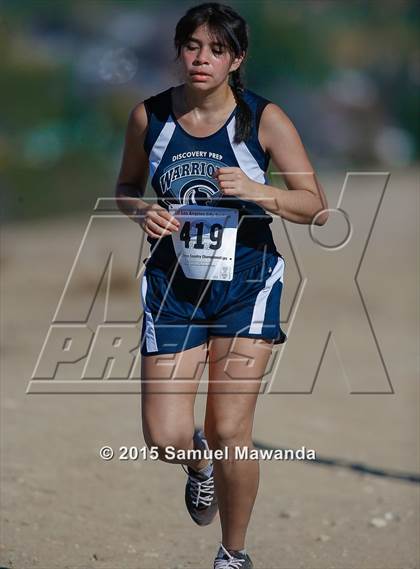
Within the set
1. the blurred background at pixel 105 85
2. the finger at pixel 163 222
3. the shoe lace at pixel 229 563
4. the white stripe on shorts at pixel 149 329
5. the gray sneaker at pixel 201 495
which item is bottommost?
the blurred background at pixel 105 85

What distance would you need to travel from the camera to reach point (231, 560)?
4430 mm

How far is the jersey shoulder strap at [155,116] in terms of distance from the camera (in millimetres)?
4355

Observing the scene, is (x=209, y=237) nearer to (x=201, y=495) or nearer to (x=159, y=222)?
(x=159, y=222)

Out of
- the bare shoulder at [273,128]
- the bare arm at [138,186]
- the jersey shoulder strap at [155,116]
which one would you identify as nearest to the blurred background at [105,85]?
the bare arm at [138,186]

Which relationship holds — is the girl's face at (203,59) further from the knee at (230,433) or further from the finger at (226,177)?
the knee at (230,433)

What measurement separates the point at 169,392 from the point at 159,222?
65 centimetres

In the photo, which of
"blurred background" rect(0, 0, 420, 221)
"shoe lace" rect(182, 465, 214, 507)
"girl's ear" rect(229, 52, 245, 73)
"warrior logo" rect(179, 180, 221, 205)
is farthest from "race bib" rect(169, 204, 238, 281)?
"blurred background" rect(0, 0, 420, 221)

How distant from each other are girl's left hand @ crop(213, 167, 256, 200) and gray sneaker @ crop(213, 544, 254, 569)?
1389 mm

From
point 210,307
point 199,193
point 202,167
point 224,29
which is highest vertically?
point 224,29

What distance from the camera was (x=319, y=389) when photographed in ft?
29.0

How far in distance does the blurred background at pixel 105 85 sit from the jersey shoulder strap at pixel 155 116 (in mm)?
14202

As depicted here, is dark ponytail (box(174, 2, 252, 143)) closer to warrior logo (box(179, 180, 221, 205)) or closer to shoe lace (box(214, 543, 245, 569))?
warrior logo (box(179, 180, 221, 205))

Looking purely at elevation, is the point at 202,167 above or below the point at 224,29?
below

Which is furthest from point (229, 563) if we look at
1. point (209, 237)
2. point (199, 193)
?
point (199, 193)
